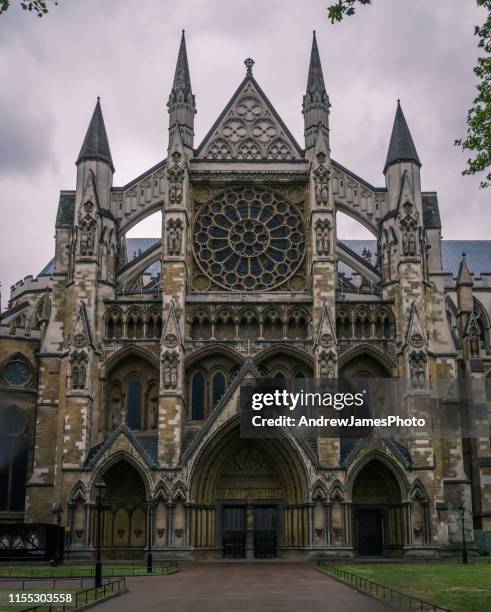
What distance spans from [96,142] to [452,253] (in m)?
36.1

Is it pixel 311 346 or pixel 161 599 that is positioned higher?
pixel 311 346

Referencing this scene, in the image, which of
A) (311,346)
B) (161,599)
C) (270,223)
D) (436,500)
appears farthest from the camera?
(270,223)

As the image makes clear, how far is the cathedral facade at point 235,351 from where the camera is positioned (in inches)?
1753

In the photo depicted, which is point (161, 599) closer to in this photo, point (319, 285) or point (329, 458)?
point (329, 458)

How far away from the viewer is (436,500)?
145ft

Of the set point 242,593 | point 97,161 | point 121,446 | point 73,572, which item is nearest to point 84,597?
point 242,593

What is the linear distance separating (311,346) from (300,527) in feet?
32.5

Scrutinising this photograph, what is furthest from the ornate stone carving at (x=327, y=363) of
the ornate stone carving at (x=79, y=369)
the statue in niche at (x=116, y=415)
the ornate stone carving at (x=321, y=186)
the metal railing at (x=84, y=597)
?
the metal railing at (x=84, y=597)

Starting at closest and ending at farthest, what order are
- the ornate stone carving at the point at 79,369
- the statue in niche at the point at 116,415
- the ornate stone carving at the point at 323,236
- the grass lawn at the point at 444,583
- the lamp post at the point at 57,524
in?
the grass lawn at the point at 444,583, the lamp post at the point at 57,524, the ornate stone carving at the point at 79,369, the statue in niche at the point at 116,415, the ornate stone carving at the point at 323,236

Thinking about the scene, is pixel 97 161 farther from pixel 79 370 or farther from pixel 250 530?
pixel 250 530

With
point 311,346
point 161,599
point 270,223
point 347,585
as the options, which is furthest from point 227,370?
point 161,599

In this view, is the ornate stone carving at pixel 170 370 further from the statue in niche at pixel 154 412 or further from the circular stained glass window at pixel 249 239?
the circular stained glass window at pixel 249 239

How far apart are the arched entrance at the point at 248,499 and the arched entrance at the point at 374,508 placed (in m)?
3.61

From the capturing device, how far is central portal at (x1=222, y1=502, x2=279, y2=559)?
46.0 metres
